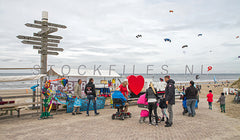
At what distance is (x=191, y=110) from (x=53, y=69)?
810cm

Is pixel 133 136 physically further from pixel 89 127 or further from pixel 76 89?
pixel 76 89

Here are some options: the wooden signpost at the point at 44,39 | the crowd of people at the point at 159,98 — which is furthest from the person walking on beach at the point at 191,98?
the wooden signpost at the point at 44,39

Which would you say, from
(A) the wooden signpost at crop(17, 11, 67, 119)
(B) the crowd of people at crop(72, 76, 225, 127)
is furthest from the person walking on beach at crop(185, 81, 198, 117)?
(A) the wooden signpost at crop(17, 11, 67, 119)

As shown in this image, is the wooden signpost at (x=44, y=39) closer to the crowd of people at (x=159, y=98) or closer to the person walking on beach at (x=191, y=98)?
the crowd of people at (x=159, y=98)

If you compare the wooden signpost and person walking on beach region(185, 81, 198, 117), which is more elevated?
the wooden signpost

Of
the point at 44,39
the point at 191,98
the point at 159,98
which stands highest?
the point at 44,39

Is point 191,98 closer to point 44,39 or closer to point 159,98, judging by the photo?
point 159,98

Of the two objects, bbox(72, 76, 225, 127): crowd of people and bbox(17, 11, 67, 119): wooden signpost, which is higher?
bbox(17, 11, 67, 119): wooden signpost

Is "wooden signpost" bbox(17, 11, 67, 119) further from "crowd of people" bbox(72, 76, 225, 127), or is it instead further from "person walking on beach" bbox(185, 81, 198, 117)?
"person walking on beach" bbox(185, 81, 198, 117)

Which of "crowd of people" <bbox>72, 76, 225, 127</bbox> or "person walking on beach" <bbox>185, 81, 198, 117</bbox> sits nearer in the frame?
"crowd of people" <bbox>72, 76, 225, 127</bbox>

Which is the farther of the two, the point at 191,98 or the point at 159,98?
the point at 191,98

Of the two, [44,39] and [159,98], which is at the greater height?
[44,39]

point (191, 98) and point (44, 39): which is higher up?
point (44, 39)

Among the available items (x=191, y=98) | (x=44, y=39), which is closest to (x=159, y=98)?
(x=191, y=98)
